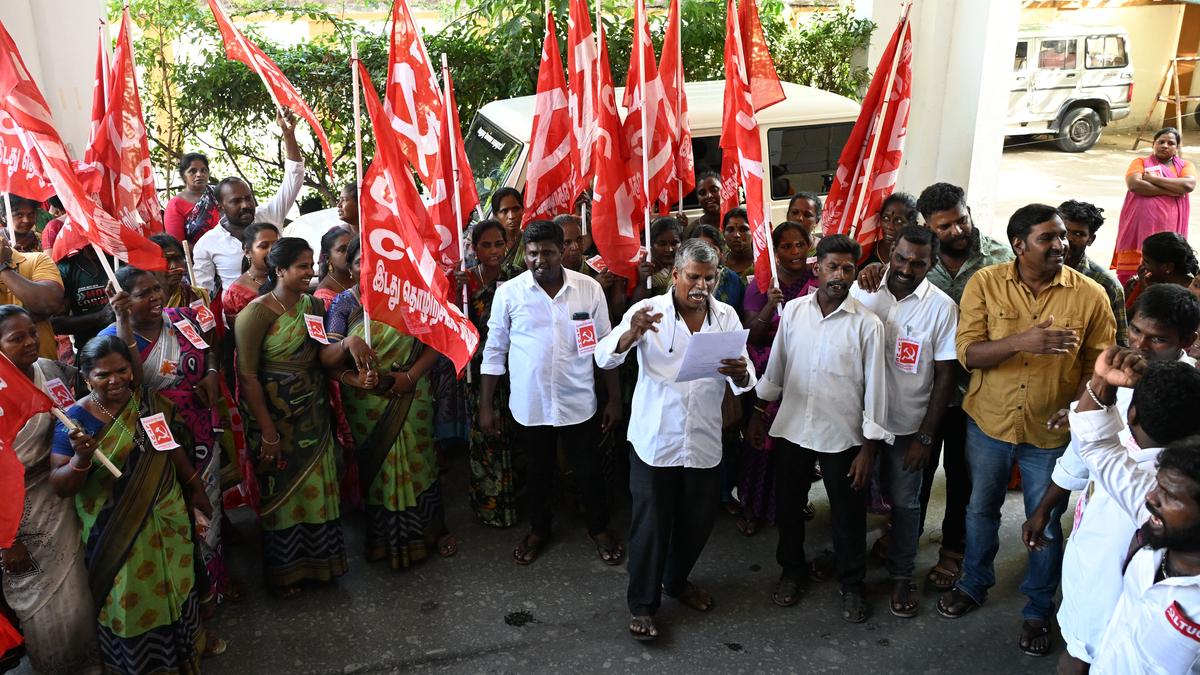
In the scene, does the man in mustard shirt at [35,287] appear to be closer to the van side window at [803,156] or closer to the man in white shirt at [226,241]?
the man in white shirt at [226,241]

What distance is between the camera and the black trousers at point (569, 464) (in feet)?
16.0

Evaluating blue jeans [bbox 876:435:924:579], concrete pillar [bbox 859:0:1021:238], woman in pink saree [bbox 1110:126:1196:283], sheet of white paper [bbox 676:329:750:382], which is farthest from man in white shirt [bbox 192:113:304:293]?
concrete pillar [bbox 859:0:1021:238]

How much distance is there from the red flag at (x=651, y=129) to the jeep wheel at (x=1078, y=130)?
526 inches

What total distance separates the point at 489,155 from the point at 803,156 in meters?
2.37

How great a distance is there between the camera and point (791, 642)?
4.34 metres

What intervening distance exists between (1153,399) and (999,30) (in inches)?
290

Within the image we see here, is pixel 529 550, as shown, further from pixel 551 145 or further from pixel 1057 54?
pixel 1057 54

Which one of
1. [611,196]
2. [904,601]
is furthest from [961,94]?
[904,601]

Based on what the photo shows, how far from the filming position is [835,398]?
167 inches

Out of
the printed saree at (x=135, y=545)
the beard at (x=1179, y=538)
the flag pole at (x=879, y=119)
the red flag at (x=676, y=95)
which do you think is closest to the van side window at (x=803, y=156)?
the red flag at (x=676, y=95)

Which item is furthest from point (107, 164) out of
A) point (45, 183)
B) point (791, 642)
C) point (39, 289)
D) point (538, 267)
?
point (791, 642)

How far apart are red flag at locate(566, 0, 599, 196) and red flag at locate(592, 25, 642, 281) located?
306 mm

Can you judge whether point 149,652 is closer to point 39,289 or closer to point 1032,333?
point 39,289

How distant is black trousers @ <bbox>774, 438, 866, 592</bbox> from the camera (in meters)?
4.36
